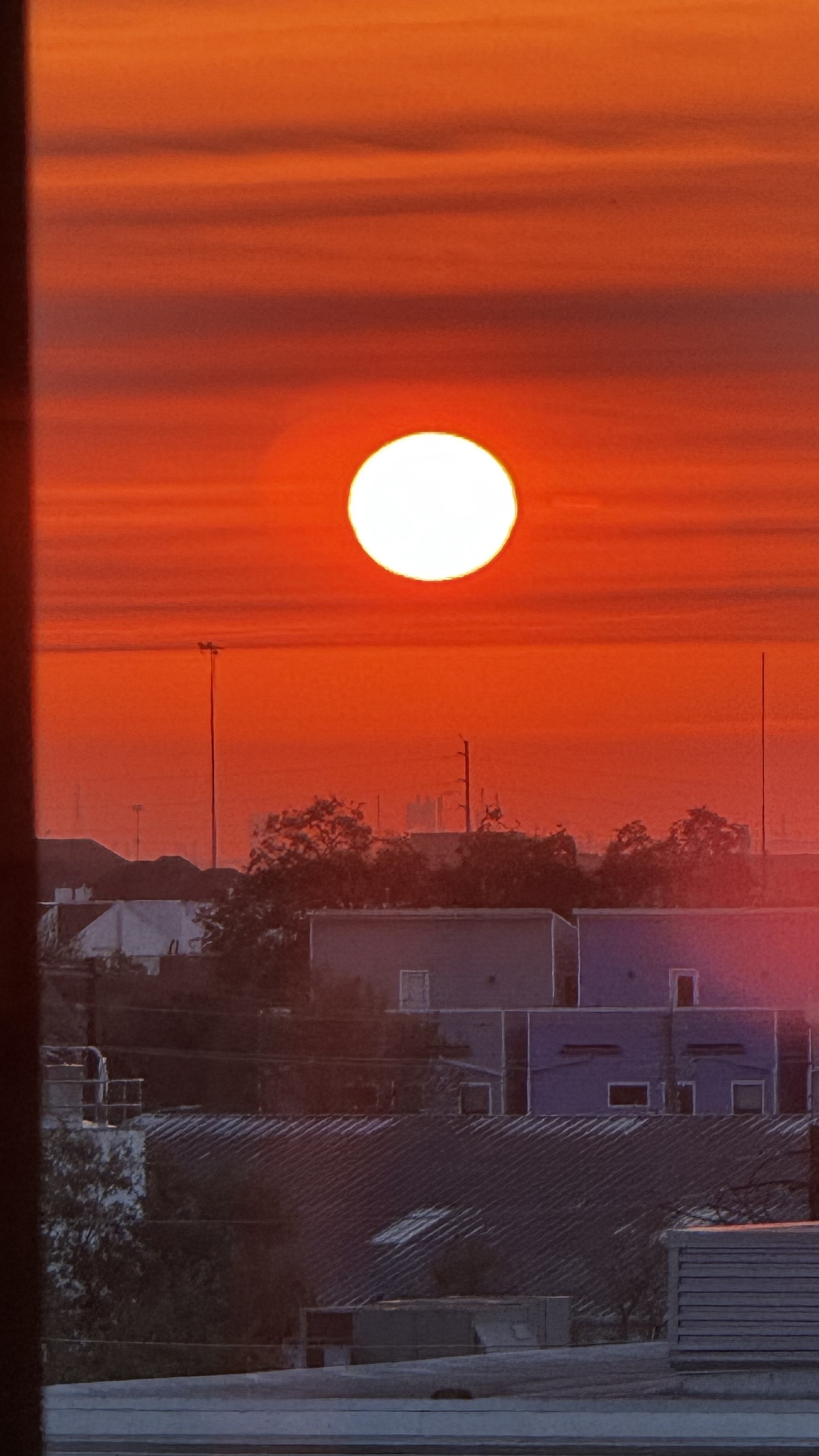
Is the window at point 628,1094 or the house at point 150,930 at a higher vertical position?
the house at point 150,930

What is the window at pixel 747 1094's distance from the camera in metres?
4.67

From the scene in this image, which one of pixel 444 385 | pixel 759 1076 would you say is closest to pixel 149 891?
pixel 444 385

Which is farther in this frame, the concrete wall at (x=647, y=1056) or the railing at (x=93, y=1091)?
the concrete wall at (x=647, y=1056)

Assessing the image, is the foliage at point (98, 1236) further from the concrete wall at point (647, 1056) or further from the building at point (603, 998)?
the concrete wall at point (647, 1056)

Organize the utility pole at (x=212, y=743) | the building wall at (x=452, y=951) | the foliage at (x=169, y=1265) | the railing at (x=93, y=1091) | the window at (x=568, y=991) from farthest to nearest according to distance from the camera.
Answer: the window at (x=568, y=991)
the building wall at (x=452, y=951)
the utility pole at (x=212, y=743)
the foliage at (x=169, y=1265)
the railing at (x=93, y=1091)

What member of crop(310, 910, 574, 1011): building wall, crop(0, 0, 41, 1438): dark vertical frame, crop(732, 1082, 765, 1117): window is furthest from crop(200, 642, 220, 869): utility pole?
crop(0, 0, 41, 1438): dark vertical frame

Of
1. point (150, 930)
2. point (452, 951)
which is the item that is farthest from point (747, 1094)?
point (150, 930)

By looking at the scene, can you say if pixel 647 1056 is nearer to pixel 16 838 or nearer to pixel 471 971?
pixel 471 971

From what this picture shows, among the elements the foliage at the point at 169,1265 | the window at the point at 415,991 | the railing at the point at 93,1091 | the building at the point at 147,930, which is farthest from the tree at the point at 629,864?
the railing at the point at 93,1091

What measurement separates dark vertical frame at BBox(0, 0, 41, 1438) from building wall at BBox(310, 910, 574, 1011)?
12.2ft

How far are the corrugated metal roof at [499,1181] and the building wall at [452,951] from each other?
36 centimetres

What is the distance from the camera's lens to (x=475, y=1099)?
463 centimetres

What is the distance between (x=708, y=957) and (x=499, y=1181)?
878mm

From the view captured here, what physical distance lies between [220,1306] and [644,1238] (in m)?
1.22
